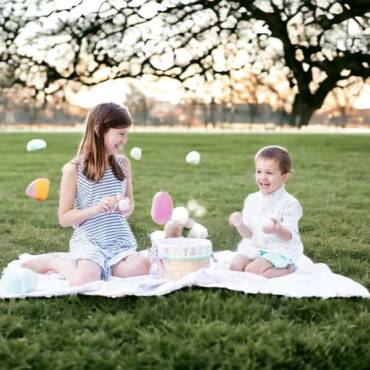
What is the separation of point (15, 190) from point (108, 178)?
4637mm

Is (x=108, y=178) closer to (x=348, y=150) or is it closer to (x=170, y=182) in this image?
(x=170, y=182)

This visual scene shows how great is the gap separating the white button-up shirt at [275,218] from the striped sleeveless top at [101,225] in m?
0.66

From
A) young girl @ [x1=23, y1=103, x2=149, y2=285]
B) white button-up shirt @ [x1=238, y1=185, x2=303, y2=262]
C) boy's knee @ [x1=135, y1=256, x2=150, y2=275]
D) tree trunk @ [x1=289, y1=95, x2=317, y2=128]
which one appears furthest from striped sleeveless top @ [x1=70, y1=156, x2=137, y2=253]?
tree trunk @ [x1=289, y1=95, x2=317, y2=128]

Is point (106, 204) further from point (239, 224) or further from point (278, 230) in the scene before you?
point (278, 230)

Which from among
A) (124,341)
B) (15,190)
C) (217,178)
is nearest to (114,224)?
(124,341)

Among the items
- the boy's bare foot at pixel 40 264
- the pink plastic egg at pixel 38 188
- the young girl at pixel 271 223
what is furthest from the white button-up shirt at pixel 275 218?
the pink plastic egg at pixel 38 188

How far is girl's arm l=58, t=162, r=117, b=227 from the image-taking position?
3.70 m

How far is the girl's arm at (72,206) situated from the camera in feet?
12.1

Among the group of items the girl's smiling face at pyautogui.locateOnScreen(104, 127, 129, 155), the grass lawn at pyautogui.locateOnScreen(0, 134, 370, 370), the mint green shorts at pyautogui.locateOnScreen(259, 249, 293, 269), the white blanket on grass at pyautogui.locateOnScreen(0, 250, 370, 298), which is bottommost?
the grass lawn at pyautogui.locateOnScreen(0, 134, 370, 370)

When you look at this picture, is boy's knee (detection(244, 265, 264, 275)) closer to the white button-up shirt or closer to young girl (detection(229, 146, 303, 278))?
young girl (detection(229, 146, 303, 278))

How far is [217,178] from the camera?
980cm

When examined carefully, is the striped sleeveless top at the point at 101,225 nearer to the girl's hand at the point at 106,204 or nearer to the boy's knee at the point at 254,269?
the girl's hand at the point at 106,204

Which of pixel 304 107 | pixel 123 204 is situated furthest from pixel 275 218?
pixel 304 107

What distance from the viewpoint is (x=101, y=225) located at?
12.8 ft
